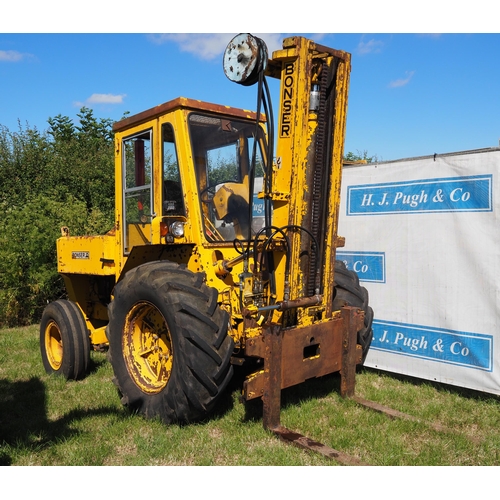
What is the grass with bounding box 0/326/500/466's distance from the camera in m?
3.71

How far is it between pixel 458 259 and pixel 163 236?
313 cm

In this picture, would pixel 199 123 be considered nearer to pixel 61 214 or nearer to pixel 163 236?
pixel 163 236

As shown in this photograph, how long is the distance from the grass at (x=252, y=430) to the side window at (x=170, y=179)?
71.3 inches

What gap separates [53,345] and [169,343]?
269 centimetres

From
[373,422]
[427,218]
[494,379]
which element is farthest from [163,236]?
[494,379]

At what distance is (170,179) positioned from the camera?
4.66 m

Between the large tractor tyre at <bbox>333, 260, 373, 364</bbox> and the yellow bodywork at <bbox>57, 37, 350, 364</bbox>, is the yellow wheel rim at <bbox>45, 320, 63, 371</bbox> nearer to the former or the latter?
the yellow bodywork at <bbox>57, 37, 350, 364</bbox>

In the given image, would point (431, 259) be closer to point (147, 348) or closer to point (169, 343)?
point (169, 343)

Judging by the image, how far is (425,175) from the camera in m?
5.71

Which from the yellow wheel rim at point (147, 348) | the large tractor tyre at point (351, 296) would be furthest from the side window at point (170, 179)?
the large tractor tyre at point (351, 296)

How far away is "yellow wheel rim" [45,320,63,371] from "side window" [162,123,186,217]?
2.59 m

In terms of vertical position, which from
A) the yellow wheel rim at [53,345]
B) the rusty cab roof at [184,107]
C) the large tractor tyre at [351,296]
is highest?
the rusty cab roof at [184,107]

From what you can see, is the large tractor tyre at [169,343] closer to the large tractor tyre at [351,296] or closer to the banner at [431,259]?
the large tractor tyre at [351,296]

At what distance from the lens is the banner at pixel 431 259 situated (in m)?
5.19
